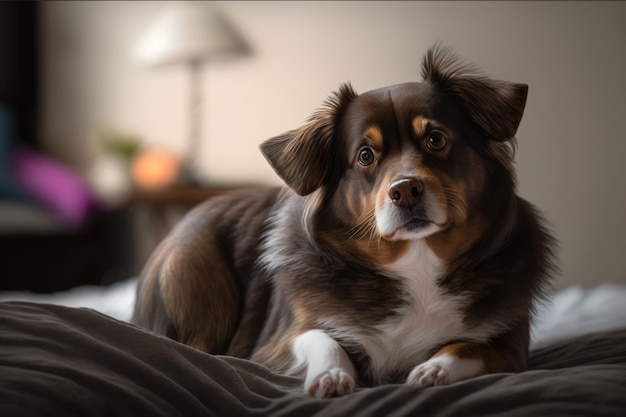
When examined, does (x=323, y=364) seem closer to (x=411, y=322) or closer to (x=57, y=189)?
(x=411, y=322)

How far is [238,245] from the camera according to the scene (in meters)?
1.63

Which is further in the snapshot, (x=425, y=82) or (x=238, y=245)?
(x=238, y=245)

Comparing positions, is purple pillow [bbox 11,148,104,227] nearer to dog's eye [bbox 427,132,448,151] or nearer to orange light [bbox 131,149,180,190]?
orange light [bbox 131,149,180,190]

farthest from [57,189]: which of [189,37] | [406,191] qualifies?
[406,191]

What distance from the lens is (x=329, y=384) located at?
3.71 ft

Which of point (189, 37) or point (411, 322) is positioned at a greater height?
point (189, 37)

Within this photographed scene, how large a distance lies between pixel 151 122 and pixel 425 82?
10.0 ft

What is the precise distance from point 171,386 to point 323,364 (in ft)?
0.92

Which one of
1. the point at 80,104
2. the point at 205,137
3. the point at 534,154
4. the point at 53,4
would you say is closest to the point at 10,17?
the point at 53,4

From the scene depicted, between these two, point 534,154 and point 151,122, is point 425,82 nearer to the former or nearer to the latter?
point 534,154

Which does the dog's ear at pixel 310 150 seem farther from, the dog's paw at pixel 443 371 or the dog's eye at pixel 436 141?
the dog's paw at pixel 443 371

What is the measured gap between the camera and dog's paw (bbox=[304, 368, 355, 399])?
112 cm

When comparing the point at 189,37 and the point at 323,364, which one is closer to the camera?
the point at 323,364

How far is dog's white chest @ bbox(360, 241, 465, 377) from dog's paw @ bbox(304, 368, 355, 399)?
0.60ft
